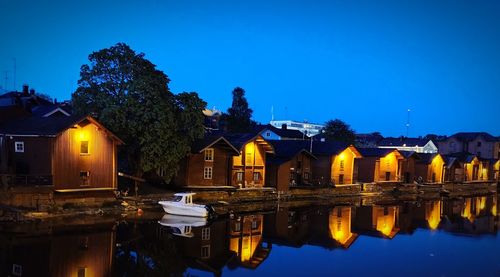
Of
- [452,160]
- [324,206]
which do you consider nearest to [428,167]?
[452,160]

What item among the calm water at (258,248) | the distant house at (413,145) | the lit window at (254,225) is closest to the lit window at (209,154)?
the calm water at (258,248)

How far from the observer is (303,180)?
57531 mm

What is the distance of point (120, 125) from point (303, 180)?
28.1 metres

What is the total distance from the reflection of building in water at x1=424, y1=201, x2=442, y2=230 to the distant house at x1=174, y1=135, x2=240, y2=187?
20.0 meters

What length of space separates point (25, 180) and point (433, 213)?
40036mm

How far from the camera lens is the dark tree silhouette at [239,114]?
289 feet

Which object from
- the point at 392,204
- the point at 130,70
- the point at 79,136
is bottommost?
the point at 392,204

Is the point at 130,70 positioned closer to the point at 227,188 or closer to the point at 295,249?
the point at 227,188

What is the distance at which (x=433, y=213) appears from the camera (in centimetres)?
4812

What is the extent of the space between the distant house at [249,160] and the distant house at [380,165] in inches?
834

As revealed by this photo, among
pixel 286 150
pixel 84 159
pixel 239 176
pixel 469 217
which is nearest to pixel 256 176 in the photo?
pixel 239 176

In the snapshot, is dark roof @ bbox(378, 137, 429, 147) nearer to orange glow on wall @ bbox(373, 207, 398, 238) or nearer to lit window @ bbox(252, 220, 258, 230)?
orange glow on wall @ bbox(373, 207, 398, 238)

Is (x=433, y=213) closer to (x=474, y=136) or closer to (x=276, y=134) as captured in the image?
(x=276, y=134)

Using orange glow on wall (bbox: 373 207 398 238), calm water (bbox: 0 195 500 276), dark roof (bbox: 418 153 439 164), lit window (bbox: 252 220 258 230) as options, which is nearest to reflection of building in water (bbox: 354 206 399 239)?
orange glow on wall (bbox: 373 207 398 238)
